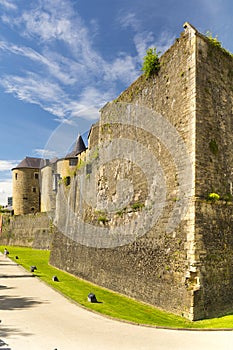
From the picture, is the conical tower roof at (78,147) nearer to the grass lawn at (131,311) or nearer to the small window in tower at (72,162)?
the small window in tower at (72,162)

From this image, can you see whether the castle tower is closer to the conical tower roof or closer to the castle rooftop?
the castle rooftop

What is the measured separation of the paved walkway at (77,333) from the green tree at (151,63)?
9175mm

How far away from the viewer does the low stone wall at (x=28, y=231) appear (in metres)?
36.8

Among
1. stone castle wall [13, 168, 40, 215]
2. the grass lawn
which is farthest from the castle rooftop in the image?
the grass lawn

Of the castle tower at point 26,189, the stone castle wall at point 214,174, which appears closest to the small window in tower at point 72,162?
the castle tower at point 26,189

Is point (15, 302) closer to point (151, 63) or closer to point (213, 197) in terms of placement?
point (213, 197)

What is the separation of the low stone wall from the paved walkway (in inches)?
940

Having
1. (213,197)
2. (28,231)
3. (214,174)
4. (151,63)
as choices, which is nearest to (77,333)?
(213,197)

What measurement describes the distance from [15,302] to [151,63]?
1012cm

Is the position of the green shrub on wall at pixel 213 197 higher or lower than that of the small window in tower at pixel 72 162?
lower

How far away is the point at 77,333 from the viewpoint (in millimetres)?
7703

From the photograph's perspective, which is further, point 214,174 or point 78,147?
point 78,147

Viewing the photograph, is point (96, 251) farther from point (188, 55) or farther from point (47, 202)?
point (47, 202)

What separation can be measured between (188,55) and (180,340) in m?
8.60
